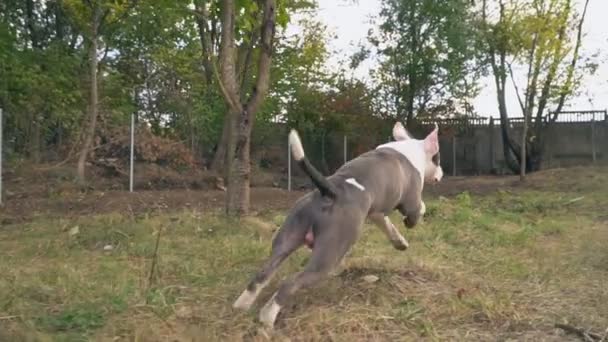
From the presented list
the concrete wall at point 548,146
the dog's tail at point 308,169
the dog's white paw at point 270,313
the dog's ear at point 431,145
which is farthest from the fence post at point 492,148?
the dog's white paw at point 270,313

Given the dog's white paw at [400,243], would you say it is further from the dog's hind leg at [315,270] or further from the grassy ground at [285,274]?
the dog's hind leg at [315,270]

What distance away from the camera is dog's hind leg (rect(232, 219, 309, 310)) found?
4.73 m

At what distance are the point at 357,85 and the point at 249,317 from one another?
1769cm

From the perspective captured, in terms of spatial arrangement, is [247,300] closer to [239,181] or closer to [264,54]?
[239,181]

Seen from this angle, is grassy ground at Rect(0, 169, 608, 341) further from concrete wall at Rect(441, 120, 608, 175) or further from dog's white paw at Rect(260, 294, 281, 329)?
concrete wall at Rect(441, 120, 608, 175)

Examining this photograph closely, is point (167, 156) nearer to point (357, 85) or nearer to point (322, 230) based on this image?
point (357, 85)

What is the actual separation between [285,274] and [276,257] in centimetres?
129

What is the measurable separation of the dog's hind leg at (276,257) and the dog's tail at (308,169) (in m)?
0.29

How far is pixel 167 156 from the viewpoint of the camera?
54.3 ft

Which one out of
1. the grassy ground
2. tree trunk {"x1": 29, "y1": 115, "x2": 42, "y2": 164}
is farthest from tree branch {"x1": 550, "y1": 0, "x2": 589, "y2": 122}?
tree trunk {"x1": 29, "y1": 115, "x2": 42, "y2": 164}

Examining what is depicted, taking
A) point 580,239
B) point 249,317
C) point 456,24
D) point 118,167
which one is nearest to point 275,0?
point 580,239

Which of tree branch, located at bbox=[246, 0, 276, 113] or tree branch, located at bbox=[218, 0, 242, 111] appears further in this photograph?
tree branch, located at bbox=[218, 0, 242, 111]

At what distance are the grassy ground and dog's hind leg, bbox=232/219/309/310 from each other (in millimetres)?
112

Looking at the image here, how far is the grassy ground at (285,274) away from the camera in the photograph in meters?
4.47
